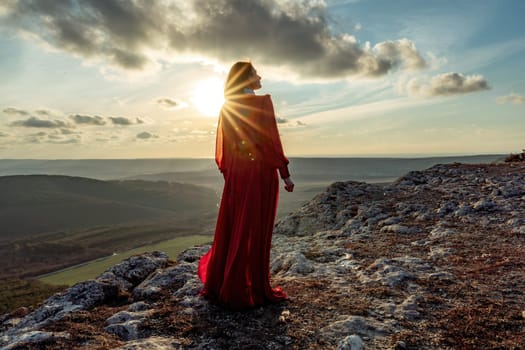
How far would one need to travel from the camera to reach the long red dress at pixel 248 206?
461cm

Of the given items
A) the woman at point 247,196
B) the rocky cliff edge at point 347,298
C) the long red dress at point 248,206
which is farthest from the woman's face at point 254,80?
the rocky cliff edge at point 347,298

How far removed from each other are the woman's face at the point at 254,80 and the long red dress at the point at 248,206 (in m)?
0.24

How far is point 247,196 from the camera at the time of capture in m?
4.62

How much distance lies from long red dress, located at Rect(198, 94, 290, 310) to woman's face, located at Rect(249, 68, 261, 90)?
0.78 feet

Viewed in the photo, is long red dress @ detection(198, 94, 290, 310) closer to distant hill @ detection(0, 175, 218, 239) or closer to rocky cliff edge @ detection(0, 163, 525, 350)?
rocky cliff edge @ detection(0, 163, 525, 350)

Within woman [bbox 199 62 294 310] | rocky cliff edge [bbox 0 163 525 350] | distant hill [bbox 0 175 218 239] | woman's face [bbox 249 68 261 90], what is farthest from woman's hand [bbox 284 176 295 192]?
distant hill [bbox 0 175 218 239]

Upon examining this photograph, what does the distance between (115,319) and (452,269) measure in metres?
5.89

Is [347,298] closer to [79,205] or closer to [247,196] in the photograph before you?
[247,196]

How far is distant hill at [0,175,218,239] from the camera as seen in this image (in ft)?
447

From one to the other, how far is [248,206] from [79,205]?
179028 mm

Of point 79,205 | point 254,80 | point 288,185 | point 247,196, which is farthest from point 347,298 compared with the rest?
point 79,205

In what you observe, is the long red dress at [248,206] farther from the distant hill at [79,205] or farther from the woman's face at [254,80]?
the distant hill at [79,205]

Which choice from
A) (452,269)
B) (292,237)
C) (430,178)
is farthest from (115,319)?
(430,178)

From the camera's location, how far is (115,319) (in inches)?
178
